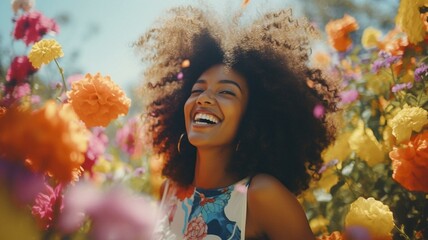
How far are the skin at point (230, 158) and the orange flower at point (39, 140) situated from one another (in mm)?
1064

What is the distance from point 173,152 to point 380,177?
0.77 m

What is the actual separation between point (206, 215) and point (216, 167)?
0.17 meters

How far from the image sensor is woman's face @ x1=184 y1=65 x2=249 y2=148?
141cm

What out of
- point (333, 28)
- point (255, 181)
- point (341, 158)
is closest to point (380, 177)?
point (341, 158)

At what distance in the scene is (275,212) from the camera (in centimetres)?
127

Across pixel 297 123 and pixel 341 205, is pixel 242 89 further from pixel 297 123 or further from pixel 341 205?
pixel 341 205

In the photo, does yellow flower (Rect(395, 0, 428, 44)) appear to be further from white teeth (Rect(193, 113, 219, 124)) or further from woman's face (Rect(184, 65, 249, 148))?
white teeth (Rect(193, 113, 219, 124))

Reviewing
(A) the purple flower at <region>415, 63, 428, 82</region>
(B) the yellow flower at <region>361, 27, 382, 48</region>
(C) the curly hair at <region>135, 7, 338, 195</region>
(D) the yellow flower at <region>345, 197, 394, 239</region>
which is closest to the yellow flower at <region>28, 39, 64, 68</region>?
(C) the curly hair at <region>135, 7, 338, 195</region>

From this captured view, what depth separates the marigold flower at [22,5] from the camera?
5.02 feet

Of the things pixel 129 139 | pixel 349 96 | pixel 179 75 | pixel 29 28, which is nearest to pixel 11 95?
pixel 29 28

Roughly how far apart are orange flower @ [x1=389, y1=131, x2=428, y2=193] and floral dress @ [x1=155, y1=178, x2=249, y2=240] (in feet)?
1.40

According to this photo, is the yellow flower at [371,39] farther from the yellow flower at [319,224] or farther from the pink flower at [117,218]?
the pink flower at [117,218]

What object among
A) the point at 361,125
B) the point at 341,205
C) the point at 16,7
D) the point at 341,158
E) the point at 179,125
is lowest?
the point at 341,205

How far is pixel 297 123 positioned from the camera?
159cm
